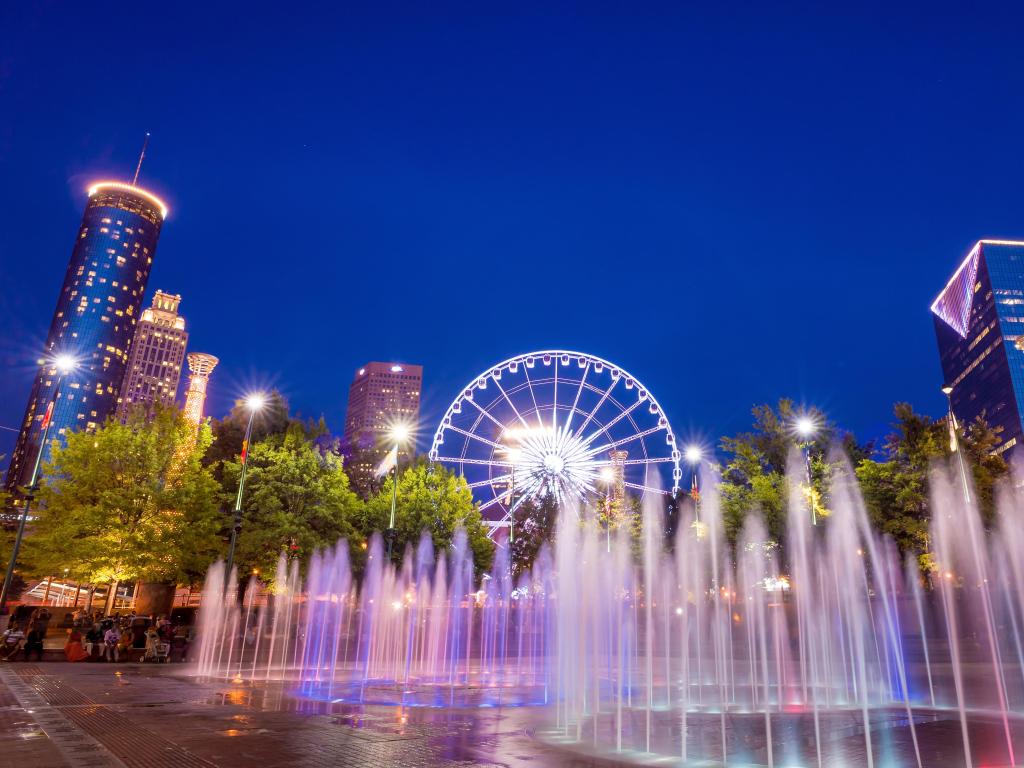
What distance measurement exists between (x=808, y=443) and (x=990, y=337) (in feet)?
363

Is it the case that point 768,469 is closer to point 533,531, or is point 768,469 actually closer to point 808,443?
point 808,443

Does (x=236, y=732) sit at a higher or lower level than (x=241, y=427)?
lower

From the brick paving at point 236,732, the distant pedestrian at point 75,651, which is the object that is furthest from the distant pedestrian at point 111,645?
the brick paving at point 236,732

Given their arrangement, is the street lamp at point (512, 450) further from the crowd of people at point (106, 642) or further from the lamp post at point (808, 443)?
the crowd of people at point (106, 642)

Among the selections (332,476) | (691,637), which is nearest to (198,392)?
(332,476)

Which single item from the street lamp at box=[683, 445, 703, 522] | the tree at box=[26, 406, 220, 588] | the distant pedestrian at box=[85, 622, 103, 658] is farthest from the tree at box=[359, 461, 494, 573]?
the distant pedestrian at box=[85, 622, 103, 658]

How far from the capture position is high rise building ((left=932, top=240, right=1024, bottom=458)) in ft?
389

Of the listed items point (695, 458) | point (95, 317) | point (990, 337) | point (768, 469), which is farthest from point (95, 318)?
point (990, 337)

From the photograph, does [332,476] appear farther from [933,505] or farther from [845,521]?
[933,505]

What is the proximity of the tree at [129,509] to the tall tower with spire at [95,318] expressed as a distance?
159523mm

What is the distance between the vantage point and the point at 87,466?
113 feet

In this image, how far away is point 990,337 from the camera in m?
125

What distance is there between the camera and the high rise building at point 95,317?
6964 inches

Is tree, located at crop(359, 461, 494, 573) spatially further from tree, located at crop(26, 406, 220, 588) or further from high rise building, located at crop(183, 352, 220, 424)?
high rise building, located at crop(183, 352, 220, 424)
